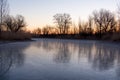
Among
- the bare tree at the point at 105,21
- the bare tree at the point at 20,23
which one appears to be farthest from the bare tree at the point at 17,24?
the bare tree at the point at 105,21

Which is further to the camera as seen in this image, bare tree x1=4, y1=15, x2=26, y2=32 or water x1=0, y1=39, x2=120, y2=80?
bare tree x1=4, y1=15, x2=26, y2=32

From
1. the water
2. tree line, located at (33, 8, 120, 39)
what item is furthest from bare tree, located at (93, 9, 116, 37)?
the water

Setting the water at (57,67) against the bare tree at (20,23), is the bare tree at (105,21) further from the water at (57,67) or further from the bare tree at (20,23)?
the water at (57,67)

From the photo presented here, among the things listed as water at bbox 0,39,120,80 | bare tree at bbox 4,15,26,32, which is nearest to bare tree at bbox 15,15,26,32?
bare tree at bbox 4,15,26,32

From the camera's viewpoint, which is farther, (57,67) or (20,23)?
(20,23)

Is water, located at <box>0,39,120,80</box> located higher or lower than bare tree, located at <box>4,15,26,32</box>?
lower

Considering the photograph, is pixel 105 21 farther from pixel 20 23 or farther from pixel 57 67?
pixel 57 67

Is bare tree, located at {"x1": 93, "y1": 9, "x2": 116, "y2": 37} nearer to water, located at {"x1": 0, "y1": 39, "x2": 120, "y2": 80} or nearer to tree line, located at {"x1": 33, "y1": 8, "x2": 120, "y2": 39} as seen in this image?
tree line, located at {"x1": 33, "y1": 8, "x2": 120, "y2": 39}

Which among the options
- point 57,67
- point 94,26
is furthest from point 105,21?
point 57,67

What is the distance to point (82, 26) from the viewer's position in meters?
66.1

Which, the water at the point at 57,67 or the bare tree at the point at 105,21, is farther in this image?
the bare tree at the point at 105,21

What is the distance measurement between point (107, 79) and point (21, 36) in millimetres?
29971

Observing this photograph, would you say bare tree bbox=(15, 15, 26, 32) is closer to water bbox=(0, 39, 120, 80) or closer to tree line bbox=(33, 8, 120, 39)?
tree line bbox=(33, 8, 120, 39)

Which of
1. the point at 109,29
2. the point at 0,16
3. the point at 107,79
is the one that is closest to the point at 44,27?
the point at 109,29
